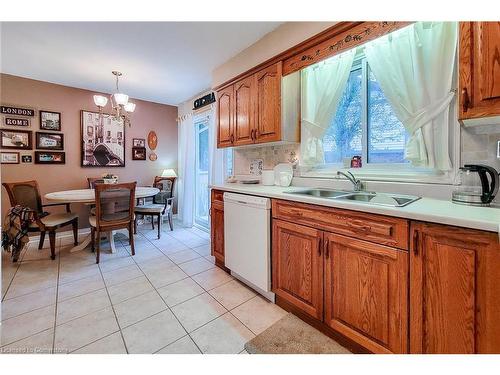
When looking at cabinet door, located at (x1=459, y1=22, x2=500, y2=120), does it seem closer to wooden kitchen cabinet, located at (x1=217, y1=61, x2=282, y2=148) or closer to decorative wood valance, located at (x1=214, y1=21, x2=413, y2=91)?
decorative wood valance, located at (x1=214, y1=21, x2=413, y2=91)

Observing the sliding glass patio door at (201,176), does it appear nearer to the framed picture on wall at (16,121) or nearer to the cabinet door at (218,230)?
the cabinet door at (218,230)

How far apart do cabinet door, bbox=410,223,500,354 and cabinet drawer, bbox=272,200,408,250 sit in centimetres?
7

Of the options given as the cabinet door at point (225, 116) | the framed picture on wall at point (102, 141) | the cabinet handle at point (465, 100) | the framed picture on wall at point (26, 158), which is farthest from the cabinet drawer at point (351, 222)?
the framed picture on wall at point (26, 158)

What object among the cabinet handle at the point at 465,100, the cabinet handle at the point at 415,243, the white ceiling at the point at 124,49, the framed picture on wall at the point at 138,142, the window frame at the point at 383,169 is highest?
the white ceiling at the point at 124,49

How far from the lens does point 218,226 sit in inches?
97.4

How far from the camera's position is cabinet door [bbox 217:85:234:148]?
278 centimetres

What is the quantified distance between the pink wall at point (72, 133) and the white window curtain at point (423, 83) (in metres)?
4.10

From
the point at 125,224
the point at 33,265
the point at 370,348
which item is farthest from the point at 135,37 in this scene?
the point at 370,348

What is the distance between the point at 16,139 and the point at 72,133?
2.18 ft

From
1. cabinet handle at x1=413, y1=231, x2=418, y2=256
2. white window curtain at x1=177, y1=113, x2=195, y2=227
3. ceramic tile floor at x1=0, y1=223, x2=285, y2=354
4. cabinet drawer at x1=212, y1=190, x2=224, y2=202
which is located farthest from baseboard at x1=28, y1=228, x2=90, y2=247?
cabinet handle at x1=413, y1=231, x2=418, y2=256

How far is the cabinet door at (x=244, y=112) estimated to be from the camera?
8.11ft

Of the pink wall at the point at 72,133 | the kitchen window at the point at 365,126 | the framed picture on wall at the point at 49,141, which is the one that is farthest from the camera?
the framed picture on wall at the point at 49,141

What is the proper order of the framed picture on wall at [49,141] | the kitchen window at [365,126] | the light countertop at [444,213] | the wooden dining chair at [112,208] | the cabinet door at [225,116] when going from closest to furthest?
the light countertop at [444,213] → the kitchen window at [365,126] → the wooden dining chair at [112,208] → the cabinet door at [225,116] → the framed picture on wall at [49,141]

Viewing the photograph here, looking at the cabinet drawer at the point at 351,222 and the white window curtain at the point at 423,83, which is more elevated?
the white window curtain at the point at 423,83
